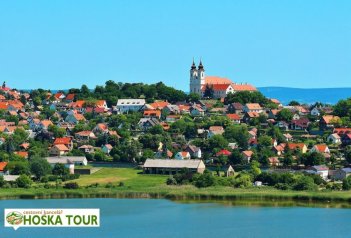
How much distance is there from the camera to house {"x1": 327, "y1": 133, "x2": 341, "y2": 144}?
46.4m

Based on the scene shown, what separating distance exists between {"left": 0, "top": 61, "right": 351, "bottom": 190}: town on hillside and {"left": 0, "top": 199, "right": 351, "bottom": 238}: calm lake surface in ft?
12.6

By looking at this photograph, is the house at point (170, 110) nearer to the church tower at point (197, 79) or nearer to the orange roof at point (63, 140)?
the orange roof at point (63, 140)

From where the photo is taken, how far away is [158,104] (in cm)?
6031

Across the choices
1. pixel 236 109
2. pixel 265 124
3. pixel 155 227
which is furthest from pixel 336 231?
pixel 236 109

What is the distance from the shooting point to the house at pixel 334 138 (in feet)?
152

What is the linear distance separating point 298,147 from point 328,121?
8275 millimetres

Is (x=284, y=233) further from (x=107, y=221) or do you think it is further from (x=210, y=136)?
(x=210, y=136)

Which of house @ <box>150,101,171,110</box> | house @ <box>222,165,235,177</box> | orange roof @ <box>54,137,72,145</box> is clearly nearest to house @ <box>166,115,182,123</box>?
house @ <box>150,101,171,110</box>

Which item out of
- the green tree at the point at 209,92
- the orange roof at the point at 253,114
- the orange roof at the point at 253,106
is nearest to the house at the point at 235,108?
the orange roof at the point at 253,106

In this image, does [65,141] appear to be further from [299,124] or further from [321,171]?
[321,171]

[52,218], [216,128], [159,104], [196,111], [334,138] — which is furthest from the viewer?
[159,104]

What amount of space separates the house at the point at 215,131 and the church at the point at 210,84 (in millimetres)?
17693

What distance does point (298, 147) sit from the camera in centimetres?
4334

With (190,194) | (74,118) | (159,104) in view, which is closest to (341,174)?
(190,194)
